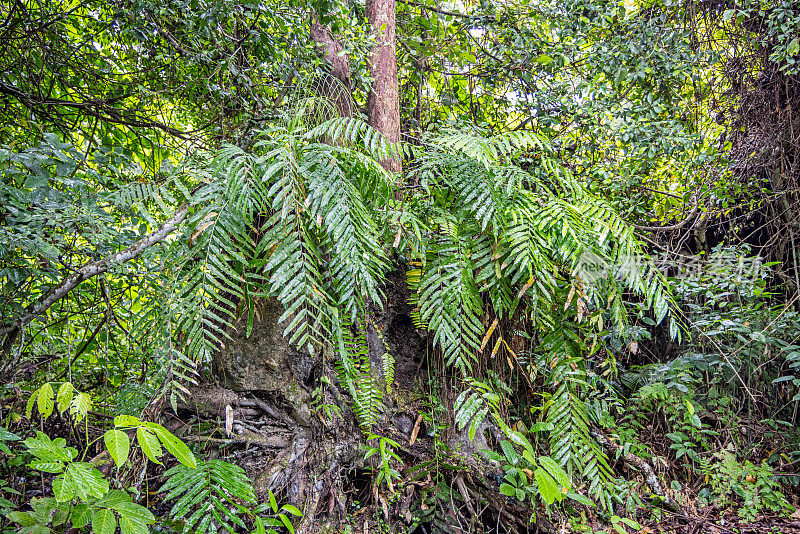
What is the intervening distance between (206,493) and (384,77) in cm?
229

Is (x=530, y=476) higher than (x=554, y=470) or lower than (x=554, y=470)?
lower

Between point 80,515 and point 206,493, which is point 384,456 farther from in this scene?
point 80,515

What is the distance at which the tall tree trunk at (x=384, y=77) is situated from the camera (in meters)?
2.53

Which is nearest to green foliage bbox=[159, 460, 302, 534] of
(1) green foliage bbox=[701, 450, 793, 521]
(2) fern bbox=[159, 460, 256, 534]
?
(2) fern bbox=[159, 460, 256, 534]

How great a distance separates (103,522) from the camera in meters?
1.17

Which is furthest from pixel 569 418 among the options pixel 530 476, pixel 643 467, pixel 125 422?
pixel 125 422

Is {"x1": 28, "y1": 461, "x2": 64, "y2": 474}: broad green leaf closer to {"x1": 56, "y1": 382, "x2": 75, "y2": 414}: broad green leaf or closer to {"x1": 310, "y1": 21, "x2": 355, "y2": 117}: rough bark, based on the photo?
{"x1": 56, "y1": 382, "x2": 75, "y2": 414}: broad green leaf

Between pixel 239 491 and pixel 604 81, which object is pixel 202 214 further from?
pixel 604 81

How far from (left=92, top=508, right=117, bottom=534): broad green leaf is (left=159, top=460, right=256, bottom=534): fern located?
15cm

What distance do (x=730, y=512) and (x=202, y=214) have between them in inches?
116

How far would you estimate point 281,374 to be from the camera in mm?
1893

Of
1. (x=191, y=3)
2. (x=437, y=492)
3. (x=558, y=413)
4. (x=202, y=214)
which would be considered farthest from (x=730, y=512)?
(x=191, y=3)

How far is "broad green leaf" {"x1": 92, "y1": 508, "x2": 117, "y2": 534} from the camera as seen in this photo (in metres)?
1.16

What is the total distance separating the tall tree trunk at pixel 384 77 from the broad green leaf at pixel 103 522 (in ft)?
6.13
